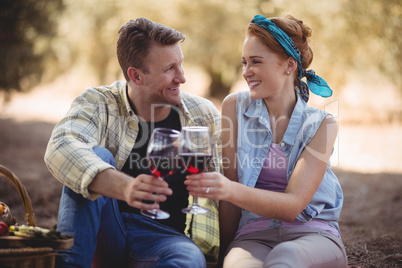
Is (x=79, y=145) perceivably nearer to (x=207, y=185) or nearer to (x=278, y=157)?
(x=207, y=185)

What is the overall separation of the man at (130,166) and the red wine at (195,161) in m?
0.14

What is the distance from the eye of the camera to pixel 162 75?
3.07 m

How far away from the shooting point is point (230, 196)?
2150mm

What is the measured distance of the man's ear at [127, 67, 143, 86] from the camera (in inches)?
123

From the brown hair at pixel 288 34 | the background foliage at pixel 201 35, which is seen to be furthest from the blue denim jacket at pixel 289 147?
the background foliage at pixel 201 35

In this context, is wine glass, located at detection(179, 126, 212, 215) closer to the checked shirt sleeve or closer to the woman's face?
the checked shirt sleeve

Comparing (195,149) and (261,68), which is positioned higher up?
(261,68)

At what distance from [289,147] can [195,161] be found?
90 centimetres

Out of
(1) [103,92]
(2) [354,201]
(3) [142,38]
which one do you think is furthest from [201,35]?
(1) [103,92]

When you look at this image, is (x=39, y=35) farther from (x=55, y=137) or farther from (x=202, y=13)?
(x=55, y=137)

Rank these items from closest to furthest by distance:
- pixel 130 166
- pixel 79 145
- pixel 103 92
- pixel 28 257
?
pixel 28 257, pixel 79 145, pixel 130 166, pixel 103 92

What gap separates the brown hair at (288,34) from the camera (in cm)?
265

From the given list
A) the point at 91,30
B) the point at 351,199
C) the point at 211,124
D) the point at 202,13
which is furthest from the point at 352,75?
the point at 211,124

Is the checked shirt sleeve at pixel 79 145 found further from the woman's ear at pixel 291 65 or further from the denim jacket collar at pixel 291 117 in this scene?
the woman's ear at pixel 291 65
